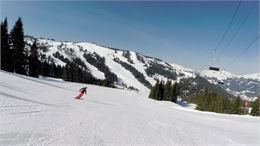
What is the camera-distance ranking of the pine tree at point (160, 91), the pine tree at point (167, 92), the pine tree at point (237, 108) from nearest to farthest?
the pine tree at point (237, 108), the pine tree at point (160, 91), the pine tree at point (167, 92)

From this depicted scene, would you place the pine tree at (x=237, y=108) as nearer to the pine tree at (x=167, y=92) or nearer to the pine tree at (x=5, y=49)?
the pine tree at (x=167, y=92)

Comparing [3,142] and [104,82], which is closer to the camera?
[3,142]

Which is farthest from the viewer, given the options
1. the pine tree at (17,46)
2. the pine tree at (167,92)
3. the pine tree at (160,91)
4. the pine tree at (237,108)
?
the pine tree at (167,92)

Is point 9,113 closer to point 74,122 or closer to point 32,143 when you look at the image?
point 74,122

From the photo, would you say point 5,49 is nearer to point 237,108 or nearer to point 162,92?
point 237,108

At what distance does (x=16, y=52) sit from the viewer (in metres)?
68.5

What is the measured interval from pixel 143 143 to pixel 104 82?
13869 cm

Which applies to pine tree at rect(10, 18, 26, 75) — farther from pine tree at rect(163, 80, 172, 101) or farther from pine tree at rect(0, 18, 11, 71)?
pine tree at rect(163, 80, 172, 101)

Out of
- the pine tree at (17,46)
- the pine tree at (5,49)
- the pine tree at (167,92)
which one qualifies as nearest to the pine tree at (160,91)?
the pine tree at (167,92)

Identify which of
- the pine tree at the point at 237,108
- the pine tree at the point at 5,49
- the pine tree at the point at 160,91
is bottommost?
the pine tree at the point at 237,108

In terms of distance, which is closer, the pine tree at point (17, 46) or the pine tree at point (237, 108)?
the pine tree at point (17, 46)

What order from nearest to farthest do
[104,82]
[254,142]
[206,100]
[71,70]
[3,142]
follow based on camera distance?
1. [3,142]
2. [254,142]
3. [206,100]
4. [71,70]
5. [104,82]

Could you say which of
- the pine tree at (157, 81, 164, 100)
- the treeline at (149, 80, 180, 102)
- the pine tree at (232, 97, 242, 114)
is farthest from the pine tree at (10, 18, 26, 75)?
the pine tree at (157, 81, 164, 100)

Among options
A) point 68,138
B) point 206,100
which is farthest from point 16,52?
point 206,100
